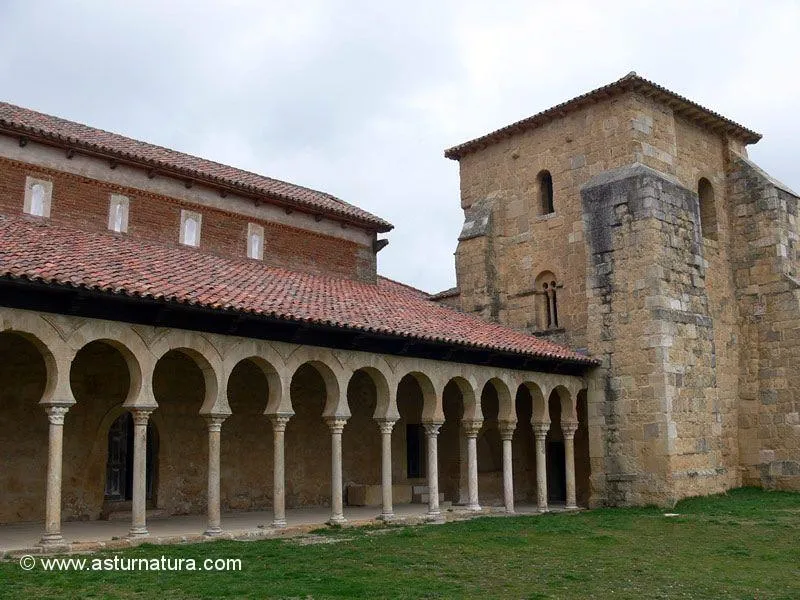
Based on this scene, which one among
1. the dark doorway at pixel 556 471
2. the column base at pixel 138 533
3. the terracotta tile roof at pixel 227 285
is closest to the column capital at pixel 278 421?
the terracotta tile roof at pixel 227 285

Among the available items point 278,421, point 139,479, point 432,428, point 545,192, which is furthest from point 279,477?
point 545,192

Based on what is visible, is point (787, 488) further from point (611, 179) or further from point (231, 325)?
point (231, 325)

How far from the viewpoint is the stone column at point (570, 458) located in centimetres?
1895

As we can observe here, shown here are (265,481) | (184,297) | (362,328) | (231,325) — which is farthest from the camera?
(265,481)

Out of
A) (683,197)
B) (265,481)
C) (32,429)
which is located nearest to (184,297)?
(32,429)

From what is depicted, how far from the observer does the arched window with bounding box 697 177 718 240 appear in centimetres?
2191

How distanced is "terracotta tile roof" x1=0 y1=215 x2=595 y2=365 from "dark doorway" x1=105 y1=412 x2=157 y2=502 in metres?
3.42

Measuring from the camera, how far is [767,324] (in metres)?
21.2

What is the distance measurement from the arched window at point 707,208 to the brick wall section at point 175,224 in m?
8.87

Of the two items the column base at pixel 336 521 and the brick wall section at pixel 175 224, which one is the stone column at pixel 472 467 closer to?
the column base at pixel 336 521

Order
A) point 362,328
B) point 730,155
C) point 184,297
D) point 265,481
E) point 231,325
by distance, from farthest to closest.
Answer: point 730,155, point 265,481, point 362,328, point 231,325, point 184,297

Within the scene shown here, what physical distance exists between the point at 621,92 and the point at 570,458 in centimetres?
885

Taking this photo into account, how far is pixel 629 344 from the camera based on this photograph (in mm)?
19094

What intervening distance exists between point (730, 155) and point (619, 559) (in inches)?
598
